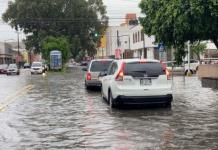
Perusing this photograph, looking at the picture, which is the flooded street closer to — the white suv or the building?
the white suv

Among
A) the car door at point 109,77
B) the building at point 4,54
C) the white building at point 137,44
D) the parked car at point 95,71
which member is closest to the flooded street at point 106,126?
the car door at point 109,77

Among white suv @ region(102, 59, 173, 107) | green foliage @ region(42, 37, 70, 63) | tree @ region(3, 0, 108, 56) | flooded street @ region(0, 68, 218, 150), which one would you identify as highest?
tree @ region(3, 0, 108, 56)

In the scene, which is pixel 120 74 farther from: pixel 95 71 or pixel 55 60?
pixel 55 60

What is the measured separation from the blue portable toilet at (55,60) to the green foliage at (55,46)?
256 centimetres

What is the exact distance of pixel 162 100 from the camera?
54.1ft

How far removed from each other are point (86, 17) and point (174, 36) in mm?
65152

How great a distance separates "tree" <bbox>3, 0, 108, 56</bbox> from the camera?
286ft

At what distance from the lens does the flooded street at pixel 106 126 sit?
400 inches

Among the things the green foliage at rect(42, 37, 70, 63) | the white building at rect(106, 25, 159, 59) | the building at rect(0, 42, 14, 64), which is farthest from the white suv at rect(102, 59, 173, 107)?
the building at rect(0, 42, 14, 64)

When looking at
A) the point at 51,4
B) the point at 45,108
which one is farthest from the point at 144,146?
the point at 51,4

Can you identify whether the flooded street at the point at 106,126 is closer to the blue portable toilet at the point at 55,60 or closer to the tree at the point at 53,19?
the blue portable toilet at the point at 55,60

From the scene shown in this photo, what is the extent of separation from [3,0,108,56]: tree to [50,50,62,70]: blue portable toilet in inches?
394

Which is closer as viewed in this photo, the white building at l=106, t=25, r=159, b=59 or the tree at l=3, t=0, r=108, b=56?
the white building at l=106, t=25, r=159, b=59

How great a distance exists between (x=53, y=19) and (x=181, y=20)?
65.8 m
